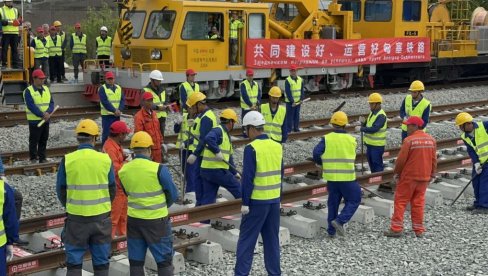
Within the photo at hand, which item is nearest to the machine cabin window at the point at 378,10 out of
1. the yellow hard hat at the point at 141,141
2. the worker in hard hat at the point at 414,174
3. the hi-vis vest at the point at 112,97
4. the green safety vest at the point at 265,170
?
the hi-vis vest at the point at 112,97

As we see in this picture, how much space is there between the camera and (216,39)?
747 inches

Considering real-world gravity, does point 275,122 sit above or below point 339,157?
above

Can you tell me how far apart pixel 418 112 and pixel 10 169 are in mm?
6598

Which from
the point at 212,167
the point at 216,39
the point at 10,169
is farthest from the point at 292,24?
the point at 212,167

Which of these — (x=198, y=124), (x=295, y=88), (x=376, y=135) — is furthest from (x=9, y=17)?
(x=376, y=135)

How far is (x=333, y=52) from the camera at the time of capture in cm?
2202

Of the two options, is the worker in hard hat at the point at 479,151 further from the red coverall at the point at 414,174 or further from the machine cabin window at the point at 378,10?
the machine cabin window at the point at 378,10

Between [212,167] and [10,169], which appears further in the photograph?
[10,169]

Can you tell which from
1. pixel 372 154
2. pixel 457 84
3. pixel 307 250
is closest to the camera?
pixel 307 250

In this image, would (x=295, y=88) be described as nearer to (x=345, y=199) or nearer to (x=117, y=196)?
(x=345, y=199)

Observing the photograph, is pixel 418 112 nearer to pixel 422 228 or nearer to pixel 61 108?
pixel 422 228

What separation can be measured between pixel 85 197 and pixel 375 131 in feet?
19.2

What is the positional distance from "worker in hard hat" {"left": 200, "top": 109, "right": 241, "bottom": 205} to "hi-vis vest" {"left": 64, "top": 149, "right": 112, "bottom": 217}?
8.11 feet

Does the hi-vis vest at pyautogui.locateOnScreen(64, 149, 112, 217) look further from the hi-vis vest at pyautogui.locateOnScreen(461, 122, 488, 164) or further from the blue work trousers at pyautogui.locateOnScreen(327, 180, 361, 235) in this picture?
the hi-vis vest at pyautogui.locateOnScreen(461, 122, 488, 164)
